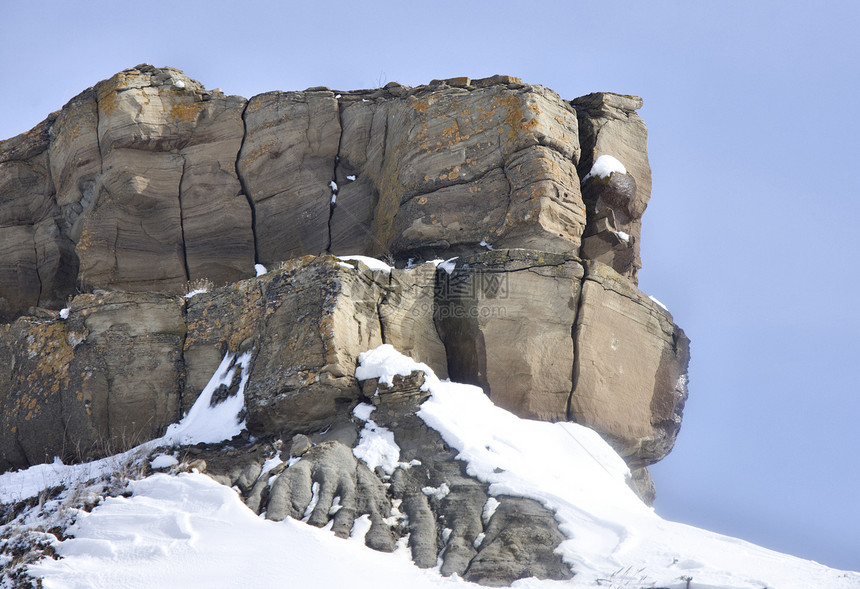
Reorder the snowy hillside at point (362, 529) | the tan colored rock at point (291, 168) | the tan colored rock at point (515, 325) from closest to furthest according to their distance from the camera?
the snowy hillside at point (362, 529) < the tan colored rock at point (515, 325) < the tan colored rock at point (291, 168)

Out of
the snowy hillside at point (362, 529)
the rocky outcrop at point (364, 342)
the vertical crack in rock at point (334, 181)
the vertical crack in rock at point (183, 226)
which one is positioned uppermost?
the vertical crack in rock at point (334, 181)

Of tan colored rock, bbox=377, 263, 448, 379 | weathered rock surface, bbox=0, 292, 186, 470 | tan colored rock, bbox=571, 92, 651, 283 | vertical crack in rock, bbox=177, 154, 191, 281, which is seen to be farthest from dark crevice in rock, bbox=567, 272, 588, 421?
vertical crack in rock, bbox=177, 154, 191, 281

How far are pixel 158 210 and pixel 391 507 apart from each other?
967cm

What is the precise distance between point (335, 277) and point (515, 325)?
9.54 ft

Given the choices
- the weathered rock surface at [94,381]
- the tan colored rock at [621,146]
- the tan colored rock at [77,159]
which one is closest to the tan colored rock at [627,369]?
the tan colored rock at [621,146]

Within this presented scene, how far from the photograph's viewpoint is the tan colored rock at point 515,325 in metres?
15.0

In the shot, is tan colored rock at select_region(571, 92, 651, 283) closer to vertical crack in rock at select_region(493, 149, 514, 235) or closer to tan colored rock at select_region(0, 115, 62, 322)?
Answer: vertical crack in rock at select_region(493, 149, 514, 235)

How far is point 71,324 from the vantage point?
16.2m

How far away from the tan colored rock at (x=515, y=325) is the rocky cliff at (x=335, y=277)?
0.03m

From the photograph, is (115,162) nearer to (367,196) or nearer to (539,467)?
(367,196)

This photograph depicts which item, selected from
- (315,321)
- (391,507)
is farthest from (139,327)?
(391,507)

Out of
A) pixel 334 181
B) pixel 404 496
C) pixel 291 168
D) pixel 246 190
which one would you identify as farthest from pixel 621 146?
pixel 404 496

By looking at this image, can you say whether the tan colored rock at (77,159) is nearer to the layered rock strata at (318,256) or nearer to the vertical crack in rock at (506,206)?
the layered rock strata at (318,256)

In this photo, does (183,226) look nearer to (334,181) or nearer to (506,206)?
(334,181)
